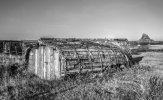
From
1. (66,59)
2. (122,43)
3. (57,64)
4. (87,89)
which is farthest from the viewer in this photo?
(122,43)

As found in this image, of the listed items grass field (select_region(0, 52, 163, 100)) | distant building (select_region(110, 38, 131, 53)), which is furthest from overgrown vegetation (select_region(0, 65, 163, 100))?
distant building (select_region(110, 38, 131, 53))

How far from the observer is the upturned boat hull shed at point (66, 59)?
44.9ft

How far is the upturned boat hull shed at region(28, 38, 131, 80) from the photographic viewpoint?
44.9 ft

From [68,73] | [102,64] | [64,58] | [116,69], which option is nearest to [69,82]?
[68,73]

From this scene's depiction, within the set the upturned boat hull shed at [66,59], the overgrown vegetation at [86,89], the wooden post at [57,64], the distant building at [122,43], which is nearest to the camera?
the overgrown vegetation at [86,89]

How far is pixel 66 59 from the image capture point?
13.3m

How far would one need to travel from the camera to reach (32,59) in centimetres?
1762

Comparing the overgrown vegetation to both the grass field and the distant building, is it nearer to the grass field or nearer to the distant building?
the grass field

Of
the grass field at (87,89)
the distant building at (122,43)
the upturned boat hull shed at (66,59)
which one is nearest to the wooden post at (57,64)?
the upturned boat hull shed at (66,59)

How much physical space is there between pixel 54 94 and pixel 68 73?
3.25 m

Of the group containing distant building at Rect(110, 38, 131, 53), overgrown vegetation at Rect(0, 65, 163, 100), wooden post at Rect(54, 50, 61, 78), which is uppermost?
distant building at Rect(110, 38, 131, 53)

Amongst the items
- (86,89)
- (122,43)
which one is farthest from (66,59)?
(122,43)

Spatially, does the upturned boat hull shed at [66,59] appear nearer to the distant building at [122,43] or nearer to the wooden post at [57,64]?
the wooden post at [57,64]

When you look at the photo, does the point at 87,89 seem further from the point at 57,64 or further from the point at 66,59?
the point at 57,64
